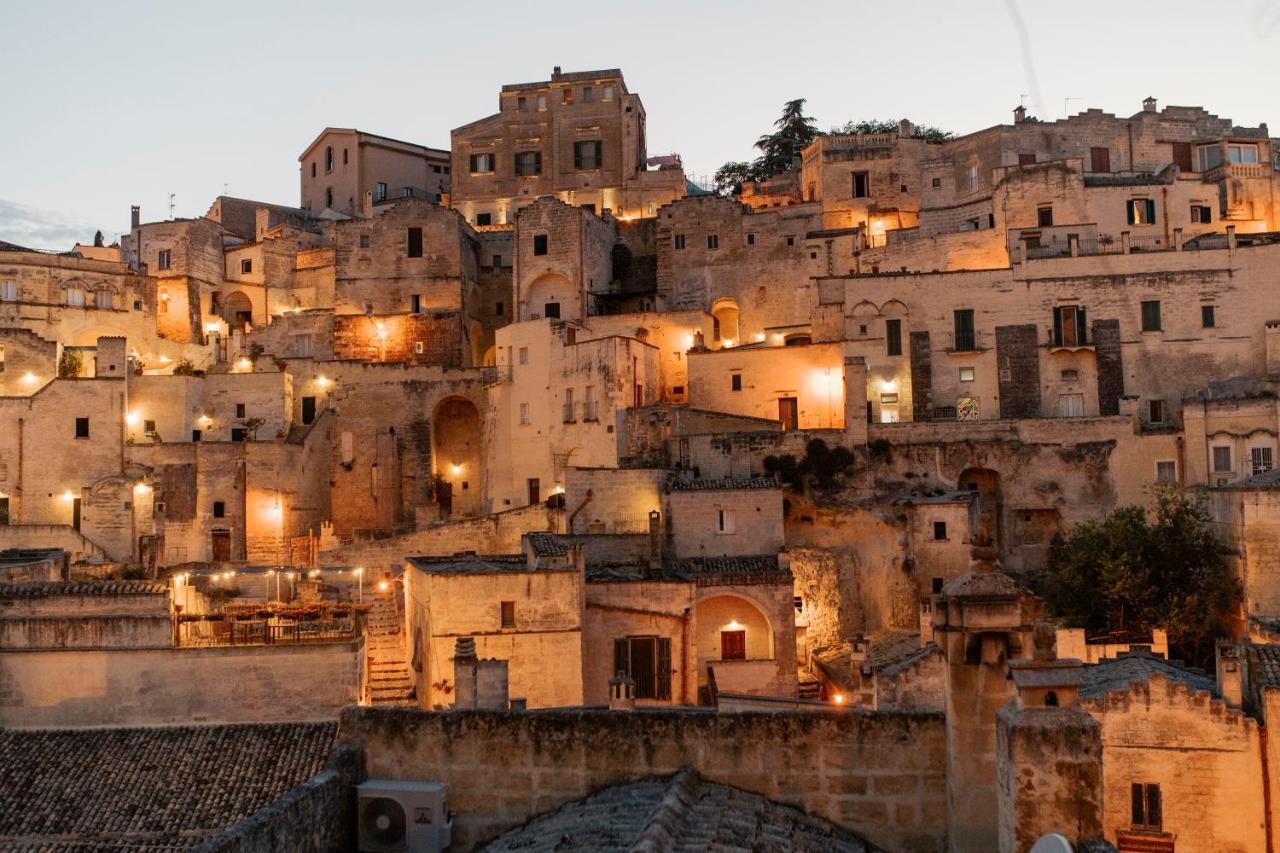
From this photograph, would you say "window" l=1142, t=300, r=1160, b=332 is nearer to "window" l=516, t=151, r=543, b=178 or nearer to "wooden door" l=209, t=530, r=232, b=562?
"window" l=516, t=151, r=543, b=178

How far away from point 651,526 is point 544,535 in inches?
155

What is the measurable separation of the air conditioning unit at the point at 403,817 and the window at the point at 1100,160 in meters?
48.7

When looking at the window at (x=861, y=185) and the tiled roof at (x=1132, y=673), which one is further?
the window at (x=861, y=185)

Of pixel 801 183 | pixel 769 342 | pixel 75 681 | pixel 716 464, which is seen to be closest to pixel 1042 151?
pixel 801 183

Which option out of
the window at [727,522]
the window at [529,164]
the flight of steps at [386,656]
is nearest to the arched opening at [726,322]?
the window at [529,164]

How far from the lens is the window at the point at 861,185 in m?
53.4

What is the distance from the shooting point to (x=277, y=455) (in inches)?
1647

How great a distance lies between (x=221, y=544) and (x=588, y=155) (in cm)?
2811

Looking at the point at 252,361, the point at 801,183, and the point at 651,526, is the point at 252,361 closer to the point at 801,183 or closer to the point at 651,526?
the point at 651,526

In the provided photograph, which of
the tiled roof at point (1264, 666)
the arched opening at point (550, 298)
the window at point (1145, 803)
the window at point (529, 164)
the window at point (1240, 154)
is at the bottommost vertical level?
the window at point (1145, 803)

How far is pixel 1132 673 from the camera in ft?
66.4

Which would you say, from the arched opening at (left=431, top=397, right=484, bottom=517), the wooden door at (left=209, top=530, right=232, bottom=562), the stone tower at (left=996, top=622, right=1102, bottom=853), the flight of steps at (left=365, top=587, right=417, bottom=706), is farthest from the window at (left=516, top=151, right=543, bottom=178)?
the stone tower at (left=996, top=622, right=1102, bottom=853)

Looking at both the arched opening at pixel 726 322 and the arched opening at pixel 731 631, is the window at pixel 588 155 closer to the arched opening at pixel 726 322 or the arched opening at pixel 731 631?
the arched opening at pixel 726 322

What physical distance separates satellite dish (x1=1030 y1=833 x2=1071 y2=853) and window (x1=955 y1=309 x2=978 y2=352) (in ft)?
117
